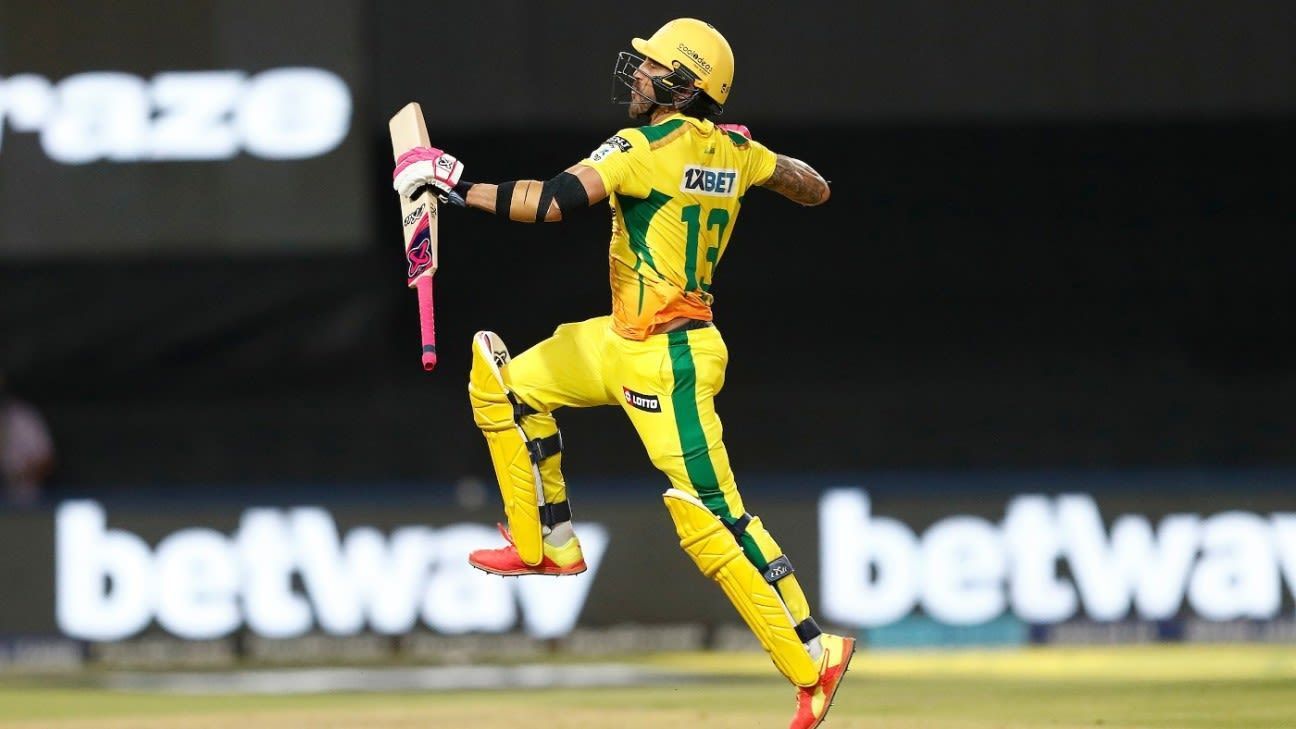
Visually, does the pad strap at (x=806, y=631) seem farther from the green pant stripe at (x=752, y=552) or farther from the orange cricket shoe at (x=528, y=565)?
the orange cricket shoe at (x=528, y=565)

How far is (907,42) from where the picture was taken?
11562 mm

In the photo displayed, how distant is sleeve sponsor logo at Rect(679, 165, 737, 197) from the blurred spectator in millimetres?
6075

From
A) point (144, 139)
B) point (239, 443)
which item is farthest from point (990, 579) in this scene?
point (144, 139)

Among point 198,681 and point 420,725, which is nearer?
point 420,725

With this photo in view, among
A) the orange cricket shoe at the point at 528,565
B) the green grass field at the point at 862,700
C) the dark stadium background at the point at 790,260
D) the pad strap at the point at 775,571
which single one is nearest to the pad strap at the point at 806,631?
the pad strap at the point at 775,571

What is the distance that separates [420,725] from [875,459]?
428 centimetres

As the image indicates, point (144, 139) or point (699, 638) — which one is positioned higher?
point (144, 139)

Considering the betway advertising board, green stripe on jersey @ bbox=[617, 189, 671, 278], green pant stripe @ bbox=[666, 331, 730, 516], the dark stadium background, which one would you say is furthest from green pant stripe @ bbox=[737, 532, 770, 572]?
the dark stadium background

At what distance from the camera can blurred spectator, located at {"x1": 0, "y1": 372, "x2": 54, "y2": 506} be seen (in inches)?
473

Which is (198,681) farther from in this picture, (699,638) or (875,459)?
(875,459)

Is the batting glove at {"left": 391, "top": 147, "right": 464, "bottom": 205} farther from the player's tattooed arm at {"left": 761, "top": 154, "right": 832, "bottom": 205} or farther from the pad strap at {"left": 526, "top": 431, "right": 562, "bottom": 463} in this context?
the player's tattooed arm at {"left": 761, "top": 154, "right": 832, "bottom": 205}

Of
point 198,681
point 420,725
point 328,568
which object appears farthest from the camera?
point 328,568

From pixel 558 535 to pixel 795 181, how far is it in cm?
135

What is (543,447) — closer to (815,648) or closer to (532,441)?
(532,441)
